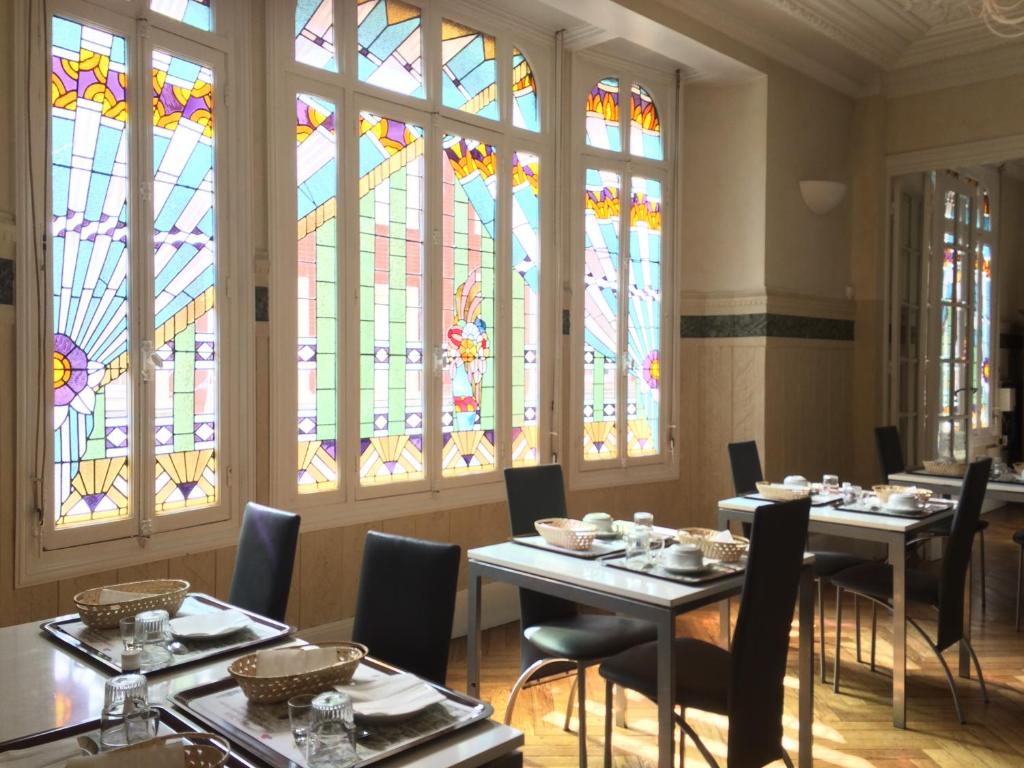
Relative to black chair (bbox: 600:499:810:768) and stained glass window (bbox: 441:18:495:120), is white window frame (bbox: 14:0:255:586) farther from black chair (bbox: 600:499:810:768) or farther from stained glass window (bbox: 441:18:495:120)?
black chair (bbox: 600:499:810:768)

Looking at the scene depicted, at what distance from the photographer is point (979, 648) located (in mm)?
4238

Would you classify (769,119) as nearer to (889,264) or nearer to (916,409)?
(889,264)

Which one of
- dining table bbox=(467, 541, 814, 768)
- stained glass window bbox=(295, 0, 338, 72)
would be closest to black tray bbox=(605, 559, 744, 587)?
dining table bbox=(467, 541, 814, 768)

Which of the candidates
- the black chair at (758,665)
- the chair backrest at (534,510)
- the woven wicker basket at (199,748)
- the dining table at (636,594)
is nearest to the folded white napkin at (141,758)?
the woven wicker basket at (199,748)

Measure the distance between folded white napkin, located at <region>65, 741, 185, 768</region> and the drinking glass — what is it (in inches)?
8.2

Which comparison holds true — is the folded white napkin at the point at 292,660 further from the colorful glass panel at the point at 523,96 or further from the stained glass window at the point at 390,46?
the colorful glass panel at the point at 523,96

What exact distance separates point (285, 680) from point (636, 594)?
107cm

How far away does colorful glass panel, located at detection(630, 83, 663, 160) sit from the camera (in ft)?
17.8

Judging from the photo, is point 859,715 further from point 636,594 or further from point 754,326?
point 754,326

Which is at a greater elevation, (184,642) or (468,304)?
(468,304)

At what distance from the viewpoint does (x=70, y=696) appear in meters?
1.70

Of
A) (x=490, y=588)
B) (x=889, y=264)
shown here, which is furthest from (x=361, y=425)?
(x=889, y=264)

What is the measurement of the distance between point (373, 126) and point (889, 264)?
398cm

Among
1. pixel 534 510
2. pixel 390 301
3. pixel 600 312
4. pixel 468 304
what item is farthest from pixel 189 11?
pixel 600 312
